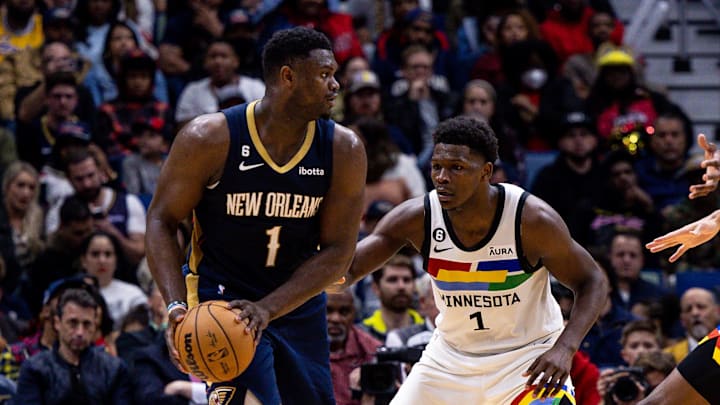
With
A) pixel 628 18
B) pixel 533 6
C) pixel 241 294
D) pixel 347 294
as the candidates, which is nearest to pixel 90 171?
pixel 347 294

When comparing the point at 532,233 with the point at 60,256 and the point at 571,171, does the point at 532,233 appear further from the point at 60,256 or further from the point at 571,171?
the point at 571,171

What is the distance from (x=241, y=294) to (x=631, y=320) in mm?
4638

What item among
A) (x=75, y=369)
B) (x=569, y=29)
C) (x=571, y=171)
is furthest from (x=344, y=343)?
(x=569, y=29)

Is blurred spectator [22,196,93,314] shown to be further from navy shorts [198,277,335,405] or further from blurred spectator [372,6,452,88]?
navy shorts [198,277,335,405]

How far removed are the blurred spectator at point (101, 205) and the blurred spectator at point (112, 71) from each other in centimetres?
198

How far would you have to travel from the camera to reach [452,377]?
6293 millimetres

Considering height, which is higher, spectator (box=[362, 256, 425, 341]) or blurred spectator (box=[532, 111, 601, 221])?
blurred spectator (box=[532, 111, 601, 221])

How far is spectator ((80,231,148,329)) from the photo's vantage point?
394 inches

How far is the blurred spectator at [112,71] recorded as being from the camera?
12.8m

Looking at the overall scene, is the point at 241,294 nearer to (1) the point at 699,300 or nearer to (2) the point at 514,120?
(1) the point at 699,300

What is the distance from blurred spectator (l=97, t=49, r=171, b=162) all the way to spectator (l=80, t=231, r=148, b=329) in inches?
74.7

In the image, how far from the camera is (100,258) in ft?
33.1

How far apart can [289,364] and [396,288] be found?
3.58 meters

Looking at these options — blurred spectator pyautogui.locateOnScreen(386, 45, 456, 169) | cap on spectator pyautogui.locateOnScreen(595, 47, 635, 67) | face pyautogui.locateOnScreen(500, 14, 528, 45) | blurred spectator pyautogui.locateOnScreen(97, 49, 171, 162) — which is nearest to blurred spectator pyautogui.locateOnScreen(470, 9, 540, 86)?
face pyautogui.locateOnScreen(500, 14, 528, 45)
